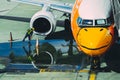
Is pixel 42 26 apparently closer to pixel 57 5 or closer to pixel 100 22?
pixel 57 5

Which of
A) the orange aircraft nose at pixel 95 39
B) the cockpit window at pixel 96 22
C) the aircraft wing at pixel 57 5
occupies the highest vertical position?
the aircraft wing at pixel 57 5

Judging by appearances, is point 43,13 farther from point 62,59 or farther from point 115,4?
point 115,4

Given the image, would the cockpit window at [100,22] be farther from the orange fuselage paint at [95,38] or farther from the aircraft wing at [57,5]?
the aircraft wing at [57,5]

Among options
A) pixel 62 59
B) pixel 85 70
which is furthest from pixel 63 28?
pixel 85 70

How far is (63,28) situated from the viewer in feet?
90.2

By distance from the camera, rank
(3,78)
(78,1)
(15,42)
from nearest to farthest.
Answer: (3,78) < (78,1) < (15,42)

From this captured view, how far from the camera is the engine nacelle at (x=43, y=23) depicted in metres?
22.2

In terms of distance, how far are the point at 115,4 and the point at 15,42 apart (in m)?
8.31

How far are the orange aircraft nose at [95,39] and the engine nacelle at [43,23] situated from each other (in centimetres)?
543

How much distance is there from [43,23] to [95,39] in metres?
6.69

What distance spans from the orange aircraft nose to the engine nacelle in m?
5.43

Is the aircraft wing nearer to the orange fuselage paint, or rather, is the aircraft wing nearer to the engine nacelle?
the engine nacelle

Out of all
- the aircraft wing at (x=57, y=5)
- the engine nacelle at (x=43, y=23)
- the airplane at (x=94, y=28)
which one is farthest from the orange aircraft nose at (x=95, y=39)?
the aircraft wing at (x=57, y=5)

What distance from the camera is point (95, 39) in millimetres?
16516
